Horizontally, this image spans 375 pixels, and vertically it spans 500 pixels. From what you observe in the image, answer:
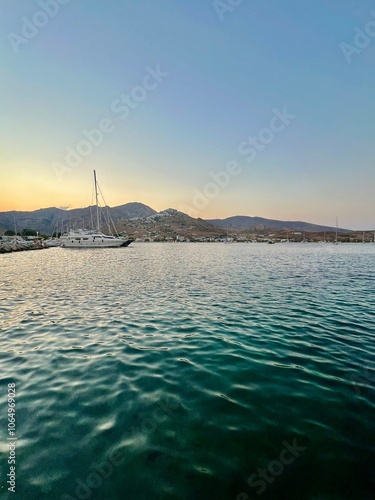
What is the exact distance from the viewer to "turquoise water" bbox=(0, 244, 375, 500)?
4.51 metres

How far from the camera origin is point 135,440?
545 cm

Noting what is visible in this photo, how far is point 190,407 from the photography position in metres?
6.62

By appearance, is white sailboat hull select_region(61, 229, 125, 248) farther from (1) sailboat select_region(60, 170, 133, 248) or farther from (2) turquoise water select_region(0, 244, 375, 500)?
(2) turquoise water select_region(0, 244, 375, 500)

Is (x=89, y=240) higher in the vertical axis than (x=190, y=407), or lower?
higher

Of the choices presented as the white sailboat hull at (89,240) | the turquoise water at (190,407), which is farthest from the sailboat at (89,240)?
the turquoise water at (190,407)

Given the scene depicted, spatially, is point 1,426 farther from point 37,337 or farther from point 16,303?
point 16,303

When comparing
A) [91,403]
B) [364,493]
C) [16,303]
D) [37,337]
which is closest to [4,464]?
[91,403]

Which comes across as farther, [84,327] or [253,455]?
[84,327]

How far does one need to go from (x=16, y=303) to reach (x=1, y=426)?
598 inches

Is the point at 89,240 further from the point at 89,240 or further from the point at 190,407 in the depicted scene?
the point at 190,407

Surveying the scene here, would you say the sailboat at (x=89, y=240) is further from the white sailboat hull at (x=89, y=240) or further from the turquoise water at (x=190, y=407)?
the turquoise water at (x=190, y=407)

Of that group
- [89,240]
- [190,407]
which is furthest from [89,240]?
[190,407]

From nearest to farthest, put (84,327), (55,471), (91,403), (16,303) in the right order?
(55,471), (91,403), (84,327), (16,303)

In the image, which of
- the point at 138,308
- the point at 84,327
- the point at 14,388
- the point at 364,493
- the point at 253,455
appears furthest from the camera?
the point at 138,308
